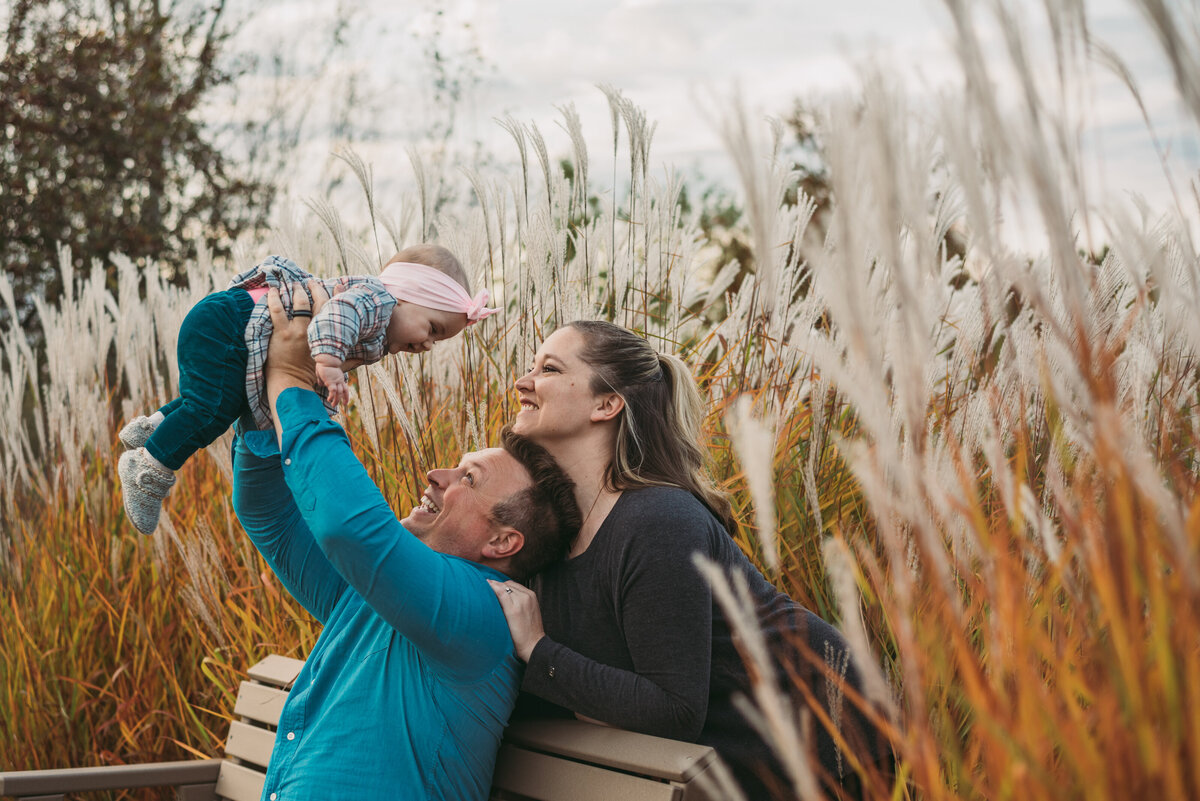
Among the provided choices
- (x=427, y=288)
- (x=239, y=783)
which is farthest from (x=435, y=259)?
(x=239, y=783)

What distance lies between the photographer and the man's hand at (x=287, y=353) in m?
1.77

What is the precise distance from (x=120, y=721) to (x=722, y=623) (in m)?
1.96

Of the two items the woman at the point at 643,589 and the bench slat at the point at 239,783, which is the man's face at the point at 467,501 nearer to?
the woman at the point at 643,589

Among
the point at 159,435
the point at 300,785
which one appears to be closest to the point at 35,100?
the point at 159,435

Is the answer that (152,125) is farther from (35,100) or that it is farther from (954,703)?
(954,703)

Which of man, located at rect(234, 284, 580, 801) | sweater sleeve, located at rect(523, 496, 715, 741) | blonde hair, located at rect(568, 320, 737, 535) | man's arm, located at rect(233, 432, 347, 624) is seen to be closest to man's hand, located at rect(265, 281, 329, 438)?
man, located at rect(234, 284, 580, 801)

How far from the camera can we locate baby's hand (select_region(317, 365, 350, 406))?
1680mm

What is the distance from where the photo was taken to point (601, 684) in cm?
158

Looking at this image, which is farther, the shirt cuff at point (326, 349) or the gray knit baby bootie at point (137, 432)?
the gray knit baby bootie at point (137, 432)

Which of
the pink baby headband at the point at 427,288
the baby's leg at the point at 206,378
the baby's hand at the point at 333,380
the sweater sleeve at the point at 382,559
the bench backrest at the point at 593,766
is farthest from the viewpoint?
the pink baby headband at the point at 427,288

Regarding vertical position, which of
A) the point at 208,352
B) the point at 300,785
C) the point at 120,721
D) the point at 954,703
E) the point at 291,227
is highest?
the point at 291,227

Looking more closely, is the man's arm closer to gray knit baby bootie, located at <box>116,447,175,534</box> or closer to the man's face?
gray knit baby bootie, located at <box>116,447,175,534</box>

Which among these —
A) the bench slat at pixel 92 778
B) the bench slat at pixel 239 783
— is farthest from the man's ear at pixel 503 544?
the bench slat at pixel 92 778

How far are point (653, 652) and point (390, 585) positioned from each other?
44cm
